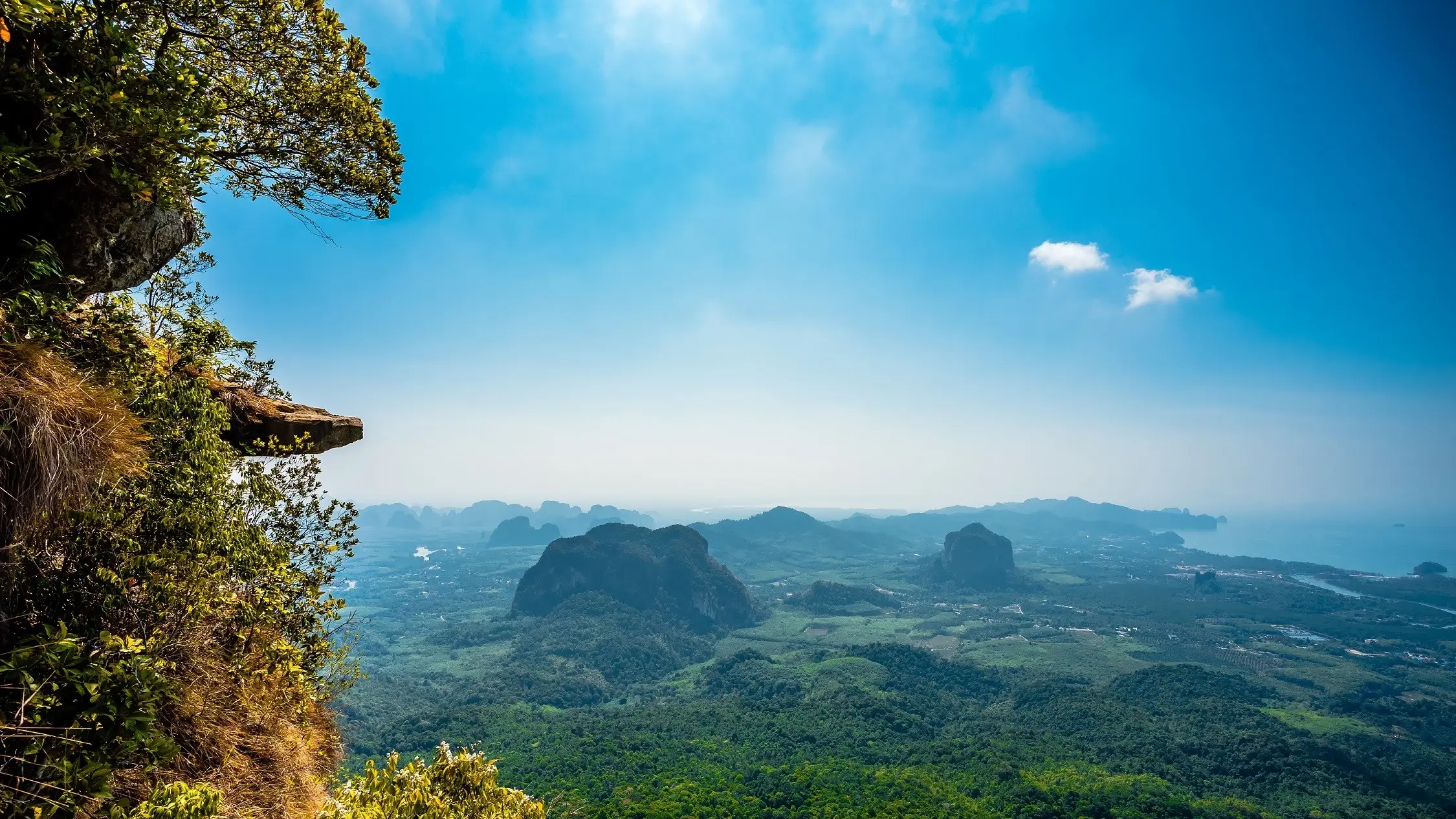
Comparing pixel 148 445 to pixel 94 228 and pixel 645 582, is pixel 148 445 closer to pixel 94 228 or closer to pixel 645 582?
pixel 94 228

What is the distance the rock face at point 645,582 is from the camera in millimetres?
125812

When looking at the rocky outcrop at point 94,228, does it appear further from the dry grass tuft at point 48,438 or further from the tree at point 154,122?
the dry grass tuft at point 48,438

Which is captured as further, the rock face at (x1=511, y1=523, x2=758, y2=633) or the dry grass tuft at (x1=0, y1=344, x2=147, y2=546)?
the rock face at (x1=511, y1=523, x2=758, y2=633)

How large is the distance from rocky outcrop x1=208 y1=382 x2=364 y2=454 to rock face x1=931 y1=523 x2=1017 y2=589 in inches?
7461

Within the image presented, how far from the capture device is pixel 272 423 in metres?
9.00

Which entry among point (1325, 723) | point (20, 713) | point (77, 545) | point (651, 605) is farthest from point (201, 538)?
point (651, 605)

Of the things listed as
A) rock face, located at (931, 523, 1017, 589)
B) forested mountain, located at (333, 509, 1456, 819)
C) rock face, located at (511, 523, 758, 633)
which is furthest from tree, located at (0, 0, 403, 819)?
rock face, located at (931, 523, 1017, 589)

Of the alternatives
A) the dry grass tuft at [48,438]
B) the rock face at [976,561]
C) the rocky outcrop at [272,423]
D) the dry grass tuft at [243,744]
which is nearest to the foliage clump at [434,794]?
the dry grass tuft at [243,744]

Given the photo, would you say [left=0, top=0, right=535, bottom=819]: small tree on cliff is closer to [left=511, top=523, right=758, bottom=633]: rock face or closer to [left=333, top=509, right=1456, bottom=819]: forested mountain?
[left=333, top=509, right=1456, bottom=819]: forested mountain

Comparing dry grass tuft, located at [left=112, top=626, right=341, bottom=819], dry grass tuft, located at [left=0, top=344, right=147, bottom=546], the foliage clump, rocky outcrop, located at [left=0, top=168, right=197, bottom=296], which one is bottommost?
the foliage clump

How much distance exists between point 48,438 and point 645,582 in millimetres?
132763

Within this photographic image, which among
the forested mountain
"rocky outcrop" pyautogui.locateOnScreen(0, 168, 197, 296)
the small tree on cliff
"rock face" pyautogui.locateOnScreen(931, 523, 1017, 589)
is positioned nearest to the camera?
the small tree on cliff

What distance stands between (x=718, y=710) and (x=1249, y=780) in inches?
2113

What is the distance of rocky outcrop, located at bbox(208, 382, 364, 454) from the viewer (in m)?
8.47
